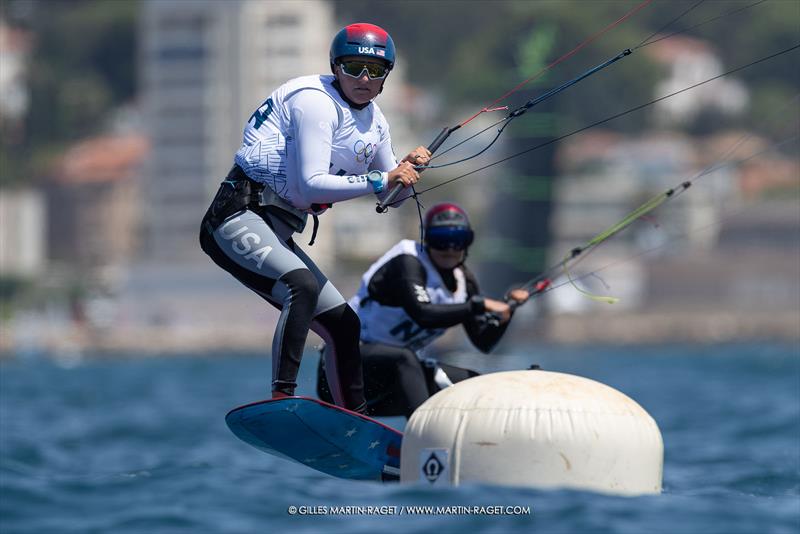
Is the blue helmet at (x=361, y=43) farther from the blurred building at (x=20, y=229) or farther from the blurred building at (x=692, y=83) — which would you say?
the blurred building at (x=692, y=83)

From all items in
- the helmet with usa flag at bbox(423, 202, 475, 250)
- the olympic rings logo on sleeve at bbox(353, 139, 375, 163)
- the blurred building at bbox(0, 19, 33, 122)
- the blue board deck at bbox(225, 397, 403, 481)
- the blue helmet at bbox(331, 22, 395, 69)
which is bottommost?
the blue board deck at bbox(225, 397, 403, 481)

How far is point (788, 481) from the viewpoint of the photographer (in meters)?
12.4

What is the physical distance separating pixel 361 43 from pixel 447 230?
227cm

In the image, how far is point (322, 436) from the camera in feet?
34.1

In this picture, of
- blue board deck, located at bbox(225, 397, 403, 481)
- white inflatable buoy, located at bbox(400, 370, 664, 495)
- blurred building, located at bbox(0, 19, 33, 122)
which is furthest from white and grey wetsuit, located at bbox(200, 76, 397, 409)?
blurred building, located at bbox(0, 19, 33, 122)

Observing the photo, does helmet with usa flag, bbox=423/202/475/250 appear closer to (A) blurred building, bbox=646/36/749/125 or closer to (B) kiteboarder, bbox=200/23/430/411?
(B) kiteboarder, bbox=200/23/430/411

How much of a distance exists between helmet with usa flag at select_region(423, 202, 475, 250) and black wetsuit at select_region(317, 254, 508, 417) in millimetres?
199

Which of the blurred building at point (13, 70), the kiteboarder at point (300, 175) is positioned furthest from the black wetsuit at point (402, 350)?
the blurred building at point (13, 70)

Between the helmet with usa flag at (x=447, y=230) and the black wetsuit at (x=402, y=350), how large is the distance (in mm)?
199

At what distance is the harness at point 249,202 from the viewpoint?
10.1m

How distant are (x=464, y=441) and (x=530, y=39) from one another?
178 feet

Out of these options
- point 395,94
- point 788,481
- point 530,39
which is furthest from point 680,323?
point 788,481

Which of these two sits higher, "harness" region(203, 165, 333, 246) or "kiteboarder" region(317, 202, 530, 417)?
"harness" region(203, 165, 333, 246)

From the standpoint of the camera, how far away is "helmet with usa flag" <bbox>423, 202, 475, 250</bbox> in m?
11.8
